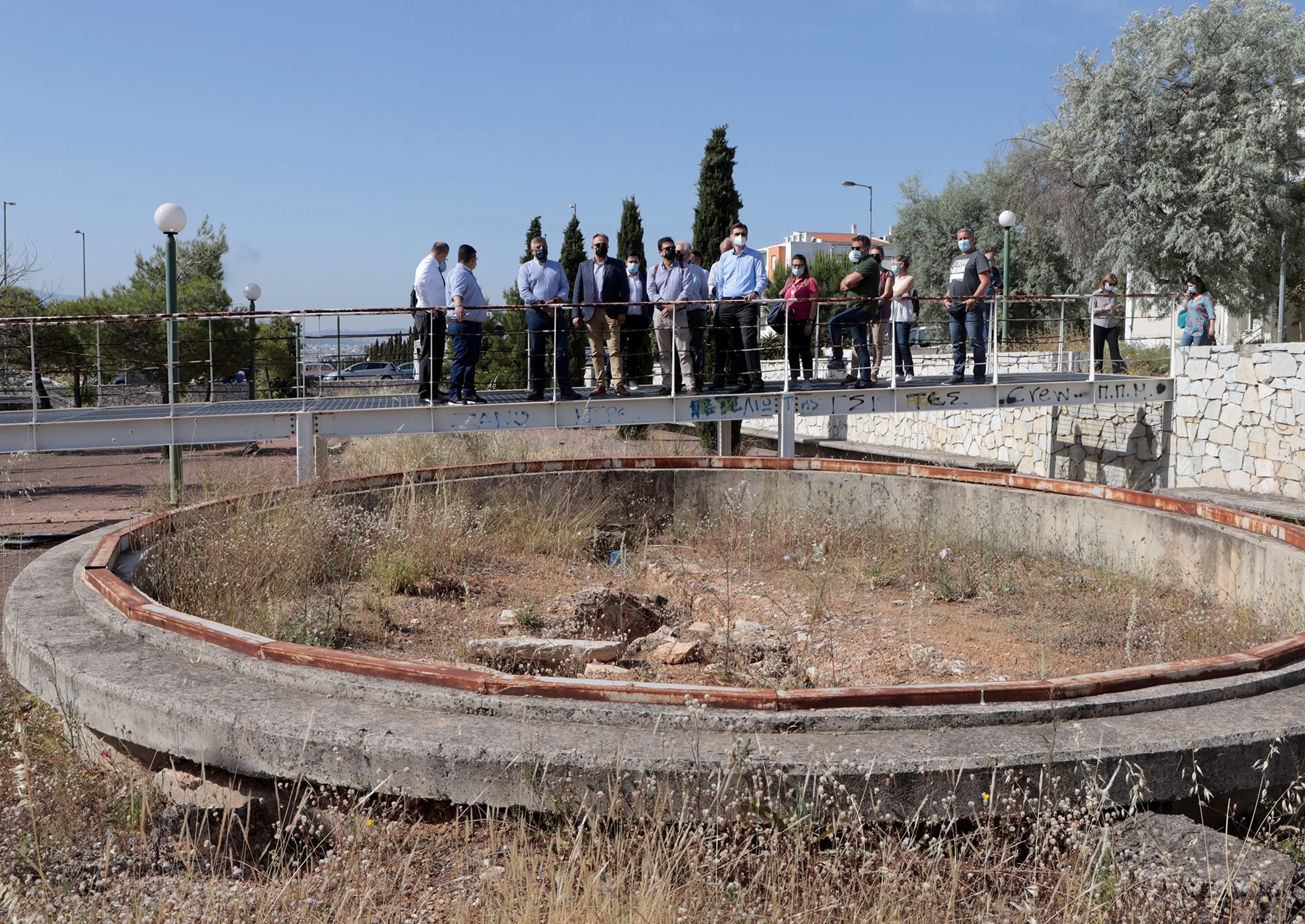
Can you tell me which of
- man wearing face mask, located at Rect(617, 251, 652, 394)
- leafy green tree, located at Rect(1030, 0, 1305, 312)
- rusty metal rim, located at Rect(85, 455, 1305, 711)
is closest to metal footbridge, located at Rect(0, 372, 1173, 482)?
man wearing face mask, located at Rect(617, 251, 652, 394)

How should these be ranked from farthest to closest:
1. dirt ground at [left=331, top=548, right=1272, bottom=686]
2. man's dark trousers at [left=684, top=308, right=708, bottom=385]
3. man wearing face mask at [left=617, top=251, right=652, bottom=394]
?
man's dark trousers at [left=684, top=308, right=708, bottom=385], man wearing face mask at [left=617, top=251, right=652, bottom=394], dirt ground at [left=331, top=548, right=1272, bottom=686]

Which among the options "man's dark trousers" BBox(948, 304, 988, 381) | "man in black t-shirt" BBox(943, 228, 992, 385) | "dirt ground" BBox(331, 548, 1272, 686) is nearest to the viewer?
"dirt ground" BBox(331, 548, 1272, 686)

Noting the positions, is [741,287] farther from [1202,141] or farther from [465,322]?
[1202,141]

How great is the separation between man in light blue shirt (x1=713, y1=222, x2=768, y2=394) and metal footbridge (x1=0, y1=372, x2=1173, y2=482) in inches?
32.6

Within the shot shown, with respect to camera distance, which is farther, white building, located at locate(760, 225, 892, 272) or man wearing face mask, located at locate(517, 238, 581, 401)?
white building, located at locate(760, 225, 892, 272)

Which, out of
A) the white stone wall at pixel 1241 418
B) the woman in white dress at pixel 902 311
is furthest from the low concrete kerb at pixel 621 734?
the white stone wall at pixel 1241 418

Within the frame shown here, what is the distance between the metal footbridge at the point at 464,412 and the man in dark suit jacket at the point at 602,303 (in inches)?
16.5

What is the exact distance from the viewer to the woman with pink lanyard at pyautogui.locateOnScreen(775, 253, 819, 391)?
467 inches

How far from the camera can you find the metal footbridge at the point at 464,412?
9547 mm

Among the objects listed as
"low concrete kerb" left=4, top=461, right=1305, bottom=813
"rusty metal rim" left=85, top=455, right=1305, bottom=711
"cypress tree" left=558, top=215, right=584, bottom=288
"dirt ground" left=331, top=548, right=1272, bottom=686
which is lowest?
"dirt ground" left=331, top=548, right=1272, bottom=686

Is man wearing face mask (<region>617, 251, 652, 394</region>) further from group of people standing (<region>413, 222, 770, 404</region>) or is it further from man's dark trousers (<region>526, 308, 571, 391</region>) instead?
man's dark trousers (<region>526, 308, 571, 391</region>)

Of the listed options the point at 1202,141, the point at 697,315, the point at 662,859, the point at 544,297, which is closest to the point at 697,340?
the point at 697,315

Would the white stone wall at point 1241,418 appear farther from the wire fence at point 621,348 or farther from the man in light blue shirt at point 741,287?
the man in light blue shirt at point 741,287

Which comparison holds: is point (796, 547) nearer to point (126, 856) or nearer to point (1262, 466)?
point (126, 856)
